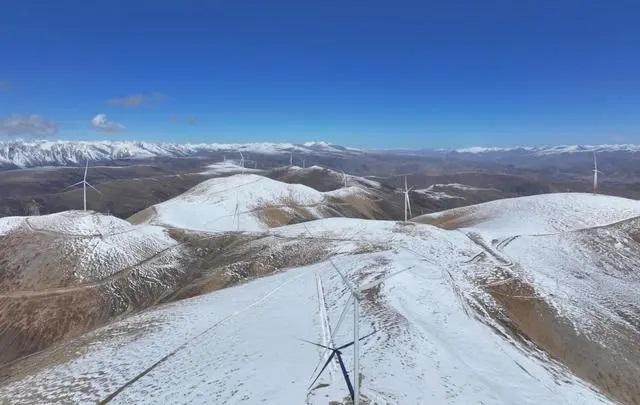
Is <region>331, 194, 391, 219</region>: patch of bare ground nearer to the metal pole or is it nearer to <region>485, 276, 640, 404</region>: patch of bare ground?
<region>485, 276, 640, 404</region>: patch of bare ground

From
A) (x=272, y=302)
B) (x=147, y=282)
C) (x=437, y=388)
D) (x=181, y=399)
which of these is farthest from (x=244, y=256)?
(x=437, y=388)

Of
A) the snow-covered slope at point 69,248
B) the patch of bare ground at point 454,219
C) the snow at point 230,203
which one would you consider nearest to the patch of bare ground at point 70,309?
the snow-covered slope at point 69,248

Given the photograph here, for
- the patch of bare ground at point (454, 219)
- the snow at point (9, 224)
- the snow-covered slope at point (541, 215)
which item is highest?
the snow at point (9, 224)

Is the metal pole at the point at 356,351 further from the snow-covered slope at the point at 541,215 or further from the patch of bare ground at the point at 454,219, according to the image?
the patch of bare ground at the point at 454,219

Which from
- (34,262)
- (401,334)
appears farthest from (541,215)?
(34,262)

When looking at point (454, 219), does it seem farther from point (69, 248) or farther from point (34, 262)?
point (34, 262)

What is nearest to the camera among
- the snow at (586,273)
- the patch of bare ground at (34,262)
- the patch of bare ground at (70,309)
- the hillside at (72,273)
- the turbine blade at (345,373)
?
the turbine blade at (345,373)

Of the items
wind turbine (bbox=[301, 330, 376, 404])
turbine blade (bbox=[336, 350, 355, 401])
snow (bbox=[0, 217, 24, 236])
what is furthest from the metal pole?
snow (bbox=[0, 217, 24, 236])

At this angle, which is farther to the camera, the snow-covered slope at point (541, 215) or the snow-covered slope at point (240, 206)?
the snow-covered slope at point (240, 206)
